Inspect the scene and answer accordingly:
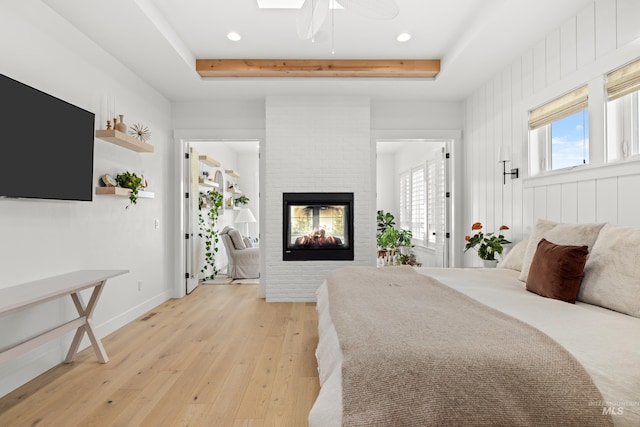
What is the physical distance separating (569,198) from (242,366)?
2.71 meters

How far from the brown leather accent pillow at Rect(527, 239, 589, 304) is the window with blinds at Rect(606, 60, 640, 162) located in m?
0.80

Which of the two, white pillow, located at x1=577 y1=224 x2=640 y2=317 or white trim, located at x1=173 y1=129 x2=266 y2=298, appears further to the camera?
white trim, located at x1=173 y1=129 x2=266 y2=298

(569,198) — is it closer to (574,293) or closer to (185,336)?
(574,293)

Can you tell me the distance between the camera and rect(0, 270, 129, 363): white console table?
5.78 feet

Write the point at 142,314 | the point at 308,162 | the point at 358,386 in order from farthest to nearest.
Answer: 1. the point at 308,162
2. the point at 142,314
3. the point at 358,386

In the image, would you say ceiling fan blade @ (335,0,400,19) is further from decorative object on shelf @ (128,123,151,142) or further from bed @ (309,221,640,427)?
decorative object on shelf @ (128,123,151,142)

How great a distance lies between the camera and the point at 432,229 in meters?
5.79

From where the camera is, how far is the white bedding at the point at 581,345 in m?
0.94

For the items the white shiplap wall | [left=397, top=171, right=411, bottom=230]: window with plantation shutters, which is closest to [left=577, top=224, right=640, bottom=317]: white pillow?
the white shiplap wall

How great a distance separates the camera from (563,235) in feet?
6.58

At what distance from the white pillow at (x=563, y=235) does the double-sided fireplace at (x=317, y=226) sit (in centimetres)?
226

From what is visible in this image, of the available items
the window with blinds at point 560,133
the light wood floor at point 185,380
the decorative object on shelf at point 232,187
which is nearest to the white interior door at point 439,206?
the window with blinds at point 560,133

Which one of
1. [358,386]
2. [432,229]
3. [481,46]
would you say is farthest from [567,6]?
[432,229]

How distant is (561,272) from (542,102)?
1739 mm
